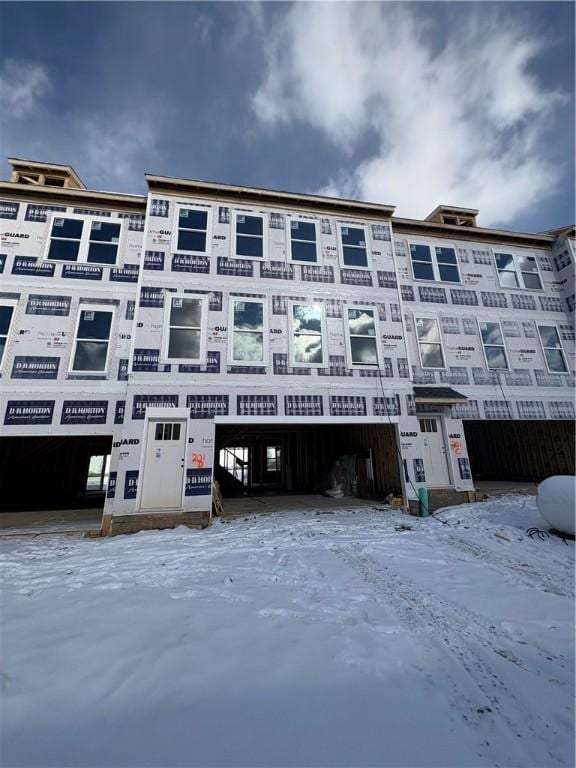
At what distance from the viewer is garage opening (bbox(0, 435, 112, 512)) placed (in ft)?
41.6

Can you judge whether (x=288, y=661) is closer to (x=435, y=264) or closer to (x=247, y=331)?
(x=247, y=331)

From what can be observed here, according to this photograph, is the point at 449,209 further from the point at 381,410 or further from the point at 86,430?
the point at 86,430

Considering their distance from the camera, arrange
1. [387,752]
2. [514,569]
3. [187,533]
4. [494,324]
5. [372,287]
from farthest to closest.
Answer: [494,324], [372,287], [187,533], [514,569], [387,752]

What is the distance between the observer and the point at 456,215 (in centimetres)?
1461

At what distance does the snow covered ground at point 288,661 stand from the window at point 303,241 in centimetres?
954

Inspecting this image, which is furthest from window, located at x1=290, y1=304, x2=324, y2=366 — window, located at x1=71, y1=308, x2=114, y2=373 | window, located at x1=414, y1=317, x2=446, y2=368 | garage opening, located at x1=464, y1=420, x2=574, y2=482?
garage opening, located at x1=464, y1=420, x2=574, y2=482

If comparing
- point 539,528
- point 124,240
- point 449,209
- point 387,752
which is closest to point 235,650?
point 387,752

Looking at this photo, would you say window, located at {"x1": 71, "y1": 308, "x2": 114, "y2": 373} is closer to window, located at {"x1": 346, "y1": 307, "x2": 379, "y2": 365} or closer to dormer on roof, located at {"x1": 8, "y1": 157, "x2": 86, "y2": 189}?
dormer on roof, located at {"x1": 8, "y1": 157, "x2": 86, "y2": 189}

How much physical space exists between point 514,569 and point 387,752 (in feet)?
15.3

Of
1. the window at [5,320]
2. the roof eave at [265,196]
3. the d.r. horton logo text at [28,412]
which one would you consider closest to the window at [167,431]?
the d.r. horton logo text at [28,412]

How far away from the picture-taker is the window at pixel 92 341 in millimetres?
9312

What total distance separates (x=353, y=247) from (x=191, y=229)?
5852 mm

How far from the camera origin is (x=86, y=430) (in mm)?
8836

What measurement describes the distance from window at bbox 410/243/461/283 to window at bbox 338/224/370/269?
2197mm
